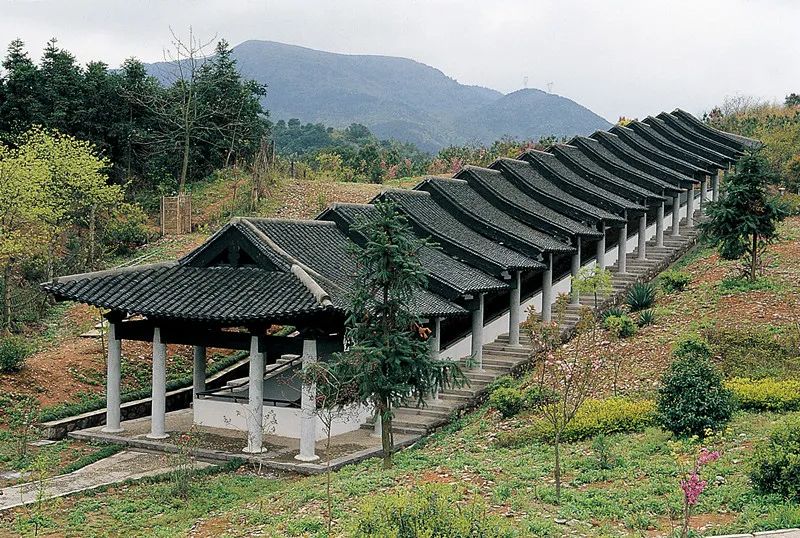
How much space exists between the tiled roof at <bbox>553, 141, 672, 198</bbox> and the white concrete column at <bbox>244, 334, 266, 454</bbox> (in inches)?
647

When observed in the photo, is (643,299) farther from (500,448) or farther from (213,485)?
(213,485)

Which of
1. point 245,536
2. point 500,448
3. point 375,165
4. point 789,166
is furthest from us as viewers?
point 375,165

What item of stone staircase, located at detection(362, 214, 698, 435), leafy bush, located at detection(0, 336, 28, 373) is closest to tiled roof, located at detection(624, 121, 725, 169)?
stone staircase, located at detection(362, 214, 698, 435)

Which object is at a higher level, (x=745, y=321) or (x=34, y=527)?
(x=745, y=321)

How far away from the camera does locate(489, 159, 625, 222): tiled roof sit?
27.3m

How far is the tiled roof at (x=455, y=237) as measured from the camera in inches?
863

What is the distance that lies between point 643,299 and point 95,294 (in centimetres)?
1311

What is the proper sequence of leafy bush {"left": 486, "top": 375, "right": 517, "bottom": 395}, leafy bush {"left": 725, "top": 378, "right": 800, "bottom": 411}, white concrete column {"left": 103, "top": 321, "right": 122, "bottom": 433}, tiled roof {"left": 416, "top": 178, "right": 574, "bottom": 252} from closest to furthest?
leafy bush {"left": 725, "top": 378, "right": 800, "bottom": 411}
white concrete column {"left": 103, "top": 321, "right": 122, "bottom": 433}
leafy bush {"left": 486, "top": 375, "right": 517, "bottom": 395}
tiled roof {"left": 416, "top": 178, "right": 574, "bottom": 252}

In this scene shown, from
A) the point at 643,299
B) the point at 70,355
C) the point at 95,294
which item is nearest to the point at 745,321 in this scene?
the point at 643,299

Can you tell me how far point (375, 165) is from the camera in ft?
161

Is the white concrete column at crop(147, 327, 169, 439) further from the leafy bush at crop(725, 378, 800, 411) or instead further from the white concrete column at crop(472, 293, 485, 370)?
the leafy bush at crop(725, 378, 800, 411)

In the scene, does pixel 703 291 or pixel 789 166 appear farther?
pixel 789 166

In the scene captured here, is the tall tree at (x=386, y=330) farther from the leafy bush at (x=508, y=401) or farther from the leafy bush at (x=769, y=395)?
A: the leafy bush at (x=769, y=395)

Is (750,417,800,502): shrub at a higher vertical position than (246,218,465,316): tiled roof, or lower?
lower
